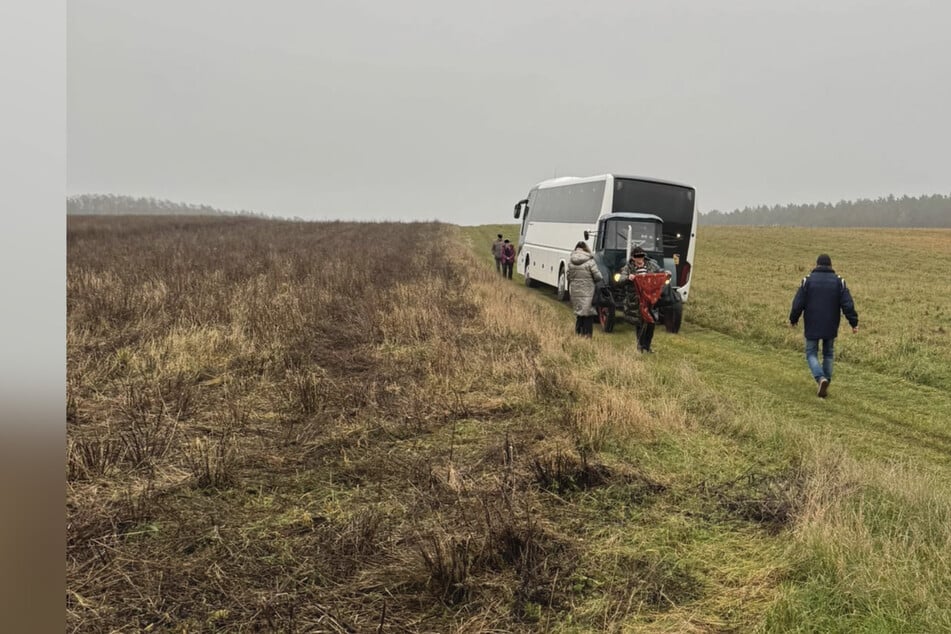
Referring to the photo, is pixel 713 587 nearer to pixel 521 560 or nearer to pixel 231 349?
pixel 521 560

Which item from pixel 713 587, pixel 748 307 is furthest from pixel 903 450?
pixel 748 307

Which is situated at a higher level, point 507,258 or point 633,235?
point 633,235

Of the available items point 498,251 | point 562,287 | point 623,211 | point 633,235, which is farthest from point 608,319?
point 498,251

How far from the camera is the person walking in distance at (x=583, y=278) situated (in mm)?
9945

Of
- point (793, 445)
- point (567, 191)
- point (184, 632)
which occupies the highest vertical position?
point (567, 191)

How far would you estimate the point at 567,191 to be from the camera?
17.0 meters

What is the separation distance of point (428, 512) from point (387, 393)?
2704 mm

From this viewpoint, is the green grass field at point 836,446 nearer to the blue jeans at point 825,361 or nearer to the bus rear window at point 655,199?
the blue jeans at point 825,361

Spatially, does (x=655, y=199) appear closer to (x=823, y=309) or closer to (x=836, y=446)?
(x=823, y=309)

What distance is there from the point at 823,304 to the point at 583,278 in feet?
12.2

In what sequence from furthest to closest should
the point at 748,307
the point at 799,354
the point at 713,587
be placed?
the point at 748,307, the point at 799,354, the point at 713,587

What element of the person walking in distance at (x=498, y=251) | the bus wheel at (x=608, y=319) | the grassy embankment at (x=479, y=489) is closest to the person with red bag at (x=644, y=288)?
the grassy embankment at (x=479, y=489)

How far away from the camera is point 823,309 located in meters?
7.94

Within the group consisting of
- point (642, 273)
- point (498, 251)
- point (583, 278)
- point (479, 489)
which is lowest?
point (479, 489)
